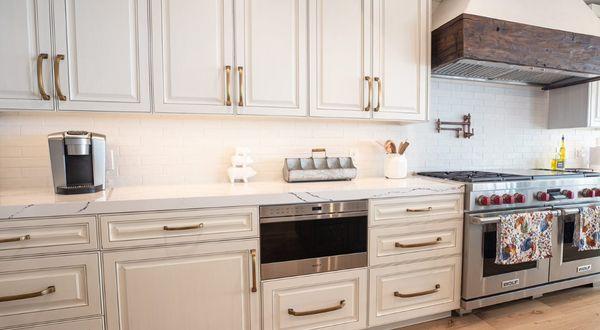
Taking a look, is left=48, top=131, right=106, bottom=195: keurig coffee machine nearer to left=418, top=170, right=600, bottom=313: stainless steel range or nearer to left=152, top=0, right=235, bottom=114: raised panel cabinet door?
left=152, top=0, right=235, bottom=114: raised panel cabinet door

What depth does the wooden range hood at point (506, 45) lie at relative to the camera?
78.8 inches

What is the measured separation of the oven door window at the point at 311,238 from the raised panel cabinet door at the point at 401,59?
2.83 ft

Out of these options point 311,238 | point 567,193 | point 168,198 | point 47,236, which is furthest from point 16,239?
point 567,193

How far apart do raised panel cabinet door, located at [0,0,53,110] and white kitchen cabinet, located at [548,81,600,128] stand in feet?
13.9

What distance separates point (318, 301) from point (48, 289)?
1.33 m

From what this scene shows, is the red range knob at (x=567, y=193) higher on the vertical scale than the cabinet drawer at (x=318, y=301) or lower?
higher

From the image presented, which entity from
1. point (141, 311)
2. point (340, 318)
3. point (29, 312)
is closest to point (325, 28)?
point (340, 318)

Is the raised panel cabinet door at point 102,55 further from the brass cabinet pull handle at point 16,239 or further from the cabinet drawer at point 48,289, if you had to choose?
the cabinet drawer at point 48,289

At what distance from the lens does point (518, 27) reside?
2100 mm

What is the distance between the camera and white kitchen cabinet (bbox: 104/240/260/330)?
4.67ft

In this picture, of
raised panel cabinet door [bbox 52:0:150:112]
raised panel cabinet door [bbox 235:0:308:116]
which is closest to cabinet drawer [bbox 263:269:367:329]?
raised panel cabinet door [bbox 235:0:308:116]

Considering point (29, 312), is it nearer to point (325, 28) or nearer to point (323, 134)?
point (323, 134)

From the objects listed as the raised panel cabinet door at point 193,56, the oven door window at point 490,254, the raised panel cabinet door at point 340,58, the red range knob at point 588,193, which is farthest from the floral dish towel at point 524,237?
the raised panel cabinet door at point 193,56

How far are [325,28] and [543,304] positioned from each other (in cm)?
266
